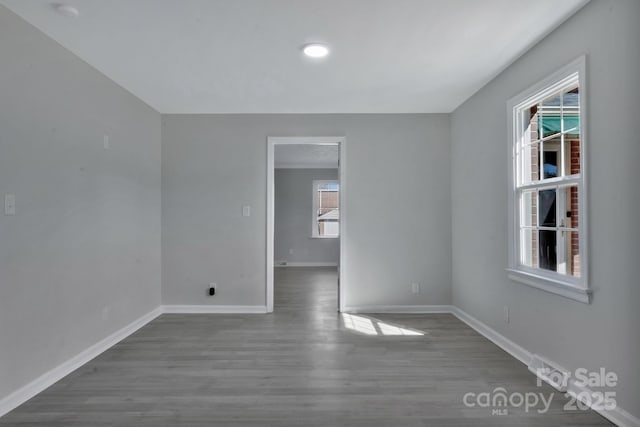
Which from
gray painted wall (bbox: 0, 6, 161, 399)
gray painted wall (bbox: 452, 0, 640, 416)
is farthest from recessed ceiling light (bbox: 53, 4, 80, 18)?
gray painted wall (bbox: 452, 0, 640, 416)

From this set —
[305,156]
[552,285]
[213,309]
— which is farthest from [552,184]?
[305,156]

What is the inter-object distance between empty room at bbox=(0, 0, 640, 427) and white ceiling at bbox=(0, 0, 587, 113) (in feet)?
0.07

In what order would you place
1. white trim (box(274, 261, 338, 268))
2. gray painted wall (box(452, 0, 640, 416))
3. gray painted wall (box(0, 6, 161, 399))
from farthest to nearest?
white trim (box(274, 261, 338, 268)), gray painted wall (box(0, 6, 161, 399)), gray painted wall (box(452, 0, 640, 416))

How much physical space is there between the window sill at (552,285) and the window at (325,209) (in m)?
5.87

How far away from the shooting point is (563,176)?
2385mm

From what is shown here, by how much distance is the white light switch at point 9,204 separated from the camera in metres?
2.08

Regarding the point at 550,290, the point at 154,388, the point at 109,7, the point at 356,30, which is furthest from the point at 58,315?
the point at 550,290

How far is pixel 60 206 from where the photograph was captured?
8.28ft

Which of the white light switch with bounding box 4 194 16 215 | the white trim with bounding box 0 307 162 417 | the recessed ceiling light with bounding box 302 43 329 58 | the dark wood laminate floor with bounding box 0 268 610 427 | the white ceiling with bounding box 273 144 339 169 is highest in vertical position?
the white ceiling with bounding box 273 144 339 169

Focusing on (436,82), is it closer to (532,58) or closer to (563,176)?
(532,58)

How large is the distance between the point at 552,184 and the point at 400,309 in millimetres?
2297

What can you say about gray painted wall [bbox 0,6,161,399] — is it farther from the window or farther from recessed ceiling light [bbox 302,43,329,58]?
the window

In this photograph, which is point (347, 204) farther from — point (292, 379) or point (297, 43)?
point (292, 379)

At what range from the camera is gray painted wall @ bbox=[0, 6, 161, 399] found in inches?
84.0
